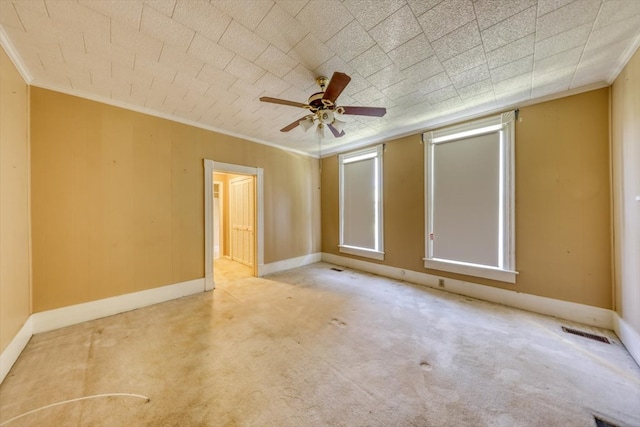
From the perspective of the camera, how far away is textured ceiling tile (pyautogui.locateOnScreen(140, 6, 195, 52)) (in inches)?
63.5

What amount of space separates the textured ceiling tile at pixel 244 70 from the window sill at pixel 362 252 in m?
3.60

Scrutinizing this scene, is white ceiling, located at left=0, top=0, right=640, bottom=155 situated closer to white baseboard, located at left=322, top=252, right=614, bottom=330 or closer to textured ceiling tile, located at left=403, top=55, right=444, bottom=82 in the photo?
textured ceiling tile, located at left=403, top=55, right=444, bottom=82

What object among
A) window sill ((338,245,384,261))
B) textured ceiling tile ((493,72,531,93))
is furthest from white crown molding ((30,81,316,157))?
textured ceiling tile ((493,72,531,93))

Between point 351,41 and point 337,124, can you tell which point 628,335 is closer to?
point 337,124

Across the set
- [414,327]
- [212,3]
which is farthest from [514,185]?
[212,3]

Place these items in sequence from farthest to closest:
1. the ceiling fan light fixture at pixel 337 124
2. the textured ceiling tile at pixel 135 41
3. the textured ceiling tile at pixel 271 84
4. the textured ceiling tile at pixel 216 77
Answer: the ceiling fan light fixture at pixel 337 124, the textured ceiling tile at pixel 271 84, the textured ceiling tile at pixel 216 77, the textured ceiling tile at pixel 135 41

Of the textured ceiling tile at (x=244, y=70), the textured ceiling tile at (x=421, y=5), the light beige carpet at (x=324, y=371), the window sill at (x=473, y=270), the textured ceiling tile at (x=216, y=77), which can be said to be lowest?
the light beige carpet at (x=324, y=371)

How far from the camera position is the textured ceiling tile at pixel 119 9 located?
4.94 feet

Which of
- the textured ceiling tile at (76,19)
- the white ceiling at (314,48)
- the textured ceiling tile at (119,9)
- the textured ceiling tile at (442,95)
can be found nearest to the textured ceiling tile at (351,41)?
the white ceiling at (314,48)

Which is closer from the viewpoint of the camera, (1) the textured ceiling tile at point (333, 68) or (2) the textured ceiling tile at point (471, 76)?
(1) the textured ceiling tile at point (333, 68)

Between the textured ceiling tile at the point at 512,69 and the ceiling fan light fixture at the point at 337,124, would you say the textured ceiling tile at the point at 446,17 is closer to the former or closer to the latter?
the textured ceiling tile at the point at 512,69

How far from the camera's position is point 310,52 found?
1972 mm

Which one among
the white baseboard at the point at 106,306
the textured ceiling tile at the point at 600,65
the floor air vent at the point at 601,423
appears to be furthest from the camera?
the white baseboard at the point at 106,306

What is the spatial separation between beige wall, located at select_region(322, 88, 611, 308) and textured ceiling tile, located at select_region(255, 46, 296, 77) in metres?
3.07
